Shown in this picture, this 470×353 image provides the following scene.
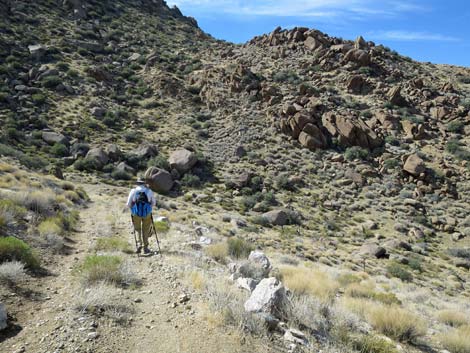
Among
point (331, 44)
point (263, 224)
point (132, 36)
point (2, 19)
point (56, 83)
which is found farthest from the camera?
point (132, 36)

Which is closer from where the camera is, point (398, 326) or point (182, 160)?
point (398, 326)

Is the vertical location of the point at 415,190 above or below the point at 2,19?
below

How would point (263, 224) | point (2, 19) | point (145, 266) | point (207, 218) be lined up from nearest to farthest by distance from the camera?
point (145, 266) < point (207, 218) < point (263, 224) < point (2, 19)

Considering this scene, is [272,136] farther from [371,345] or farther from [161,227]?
[371,345]

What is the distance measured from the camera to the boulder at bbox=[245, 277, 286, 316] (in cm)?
503

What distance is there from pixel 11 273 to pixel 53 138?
24.5m

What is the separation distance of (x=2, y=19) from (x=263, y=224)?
39203 mm

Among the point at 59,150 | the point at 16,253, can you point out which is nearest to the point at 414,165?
the point at 16,253

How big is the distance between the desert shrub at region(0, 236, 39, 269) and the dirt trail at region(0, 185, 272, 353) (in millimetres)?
428

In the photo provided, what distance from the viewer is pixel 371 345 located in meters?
4.81

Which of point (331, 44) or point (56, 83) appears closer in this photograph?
point (56, 83)

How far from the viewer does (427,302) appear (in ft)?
34.1

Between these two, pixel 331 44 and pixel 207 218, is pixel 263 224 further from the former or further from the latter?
pixel 331 44

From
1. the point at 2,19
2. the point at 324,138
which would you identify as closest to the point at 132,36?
the point at 2,19
